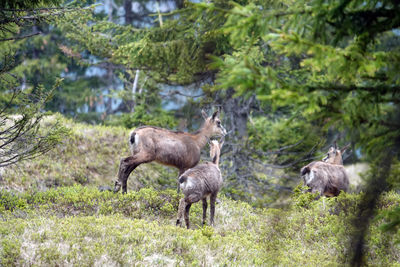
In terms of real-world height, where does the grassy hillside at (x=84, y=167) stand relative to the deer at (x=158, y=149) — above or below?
below

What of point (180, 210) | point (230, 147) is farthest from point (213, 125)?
point (180, 210)

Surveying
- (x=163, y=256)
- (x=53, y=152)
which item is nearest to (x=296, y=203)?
(x=163, y=256)

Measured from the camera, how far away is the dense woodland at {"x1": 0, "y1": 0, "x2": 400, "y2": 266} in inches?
193

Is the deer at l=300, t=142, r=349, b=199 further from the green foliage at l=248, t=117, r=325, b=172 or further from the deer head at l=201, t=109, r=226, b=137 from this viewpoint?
the green foliage at l=248, t=117, r=325, b=172

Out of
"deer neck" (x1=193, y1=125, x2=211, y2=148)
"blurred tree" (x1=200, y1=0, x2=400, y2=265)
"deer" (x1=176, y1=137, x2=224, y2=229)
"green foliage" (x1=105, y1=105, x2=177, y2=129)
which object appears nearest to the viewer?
"blurred tree" (x1=200, y1=0, x2=400, y2=265)

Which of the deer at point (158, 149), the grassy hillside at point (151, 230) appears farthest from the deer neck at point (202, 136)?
the grassy hillside at point (151, 230)

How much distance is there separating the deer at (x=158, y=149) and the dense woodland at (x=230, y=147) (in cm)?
77

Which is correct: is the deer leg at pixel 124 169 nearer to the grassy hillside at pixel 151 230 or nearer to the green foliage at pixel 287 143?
the grassy hillside at pixel 151 230

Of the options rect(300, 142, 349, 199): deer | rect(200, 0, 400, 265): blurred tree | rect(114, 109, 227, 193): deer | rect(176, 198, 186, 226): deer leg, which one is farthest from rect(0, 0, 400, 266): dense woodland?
rect(114, 109, 227, 193): deer

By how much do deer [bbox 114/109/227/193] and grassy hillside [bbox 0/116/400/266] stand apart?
28.9 inches

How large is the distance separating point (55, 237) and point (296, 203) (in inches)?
233

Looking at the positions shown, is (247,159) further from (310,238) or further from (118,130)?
(310,238)

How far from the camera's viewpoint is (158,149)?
1109 centimetres

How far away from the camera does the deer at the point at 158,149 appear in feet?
35.8
